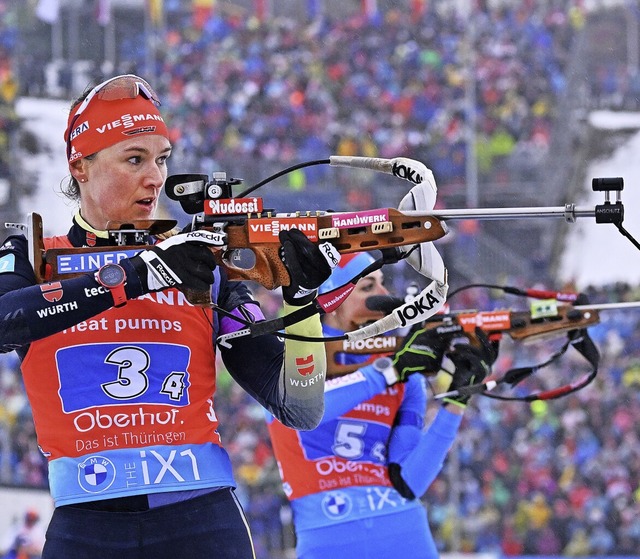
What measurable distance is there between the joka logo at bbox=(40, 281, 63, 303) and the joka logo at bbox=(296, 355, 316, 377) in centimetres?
54

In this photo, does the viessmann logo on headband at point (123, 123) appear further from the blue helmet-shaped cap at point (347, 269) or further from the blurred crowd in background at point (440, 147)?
the blurred crowd in background at point (440, 147)

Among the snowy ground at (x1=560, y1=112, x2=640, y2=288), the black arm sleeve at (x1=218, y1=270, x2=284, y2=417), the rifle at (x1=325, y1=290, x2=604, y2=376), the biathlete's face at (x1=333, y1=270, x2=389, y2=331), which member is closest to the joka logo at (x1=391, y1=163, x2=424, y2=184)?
the black arm sleeve at (x1=218, y1=270, x2=284, y2=417)

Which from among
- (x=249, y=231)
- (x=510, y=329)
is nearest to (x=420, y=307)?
(x=249, y=231)

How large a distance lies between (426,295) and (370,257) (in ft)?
5.66

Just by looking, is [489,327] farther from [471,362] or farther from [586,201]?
[586,201]

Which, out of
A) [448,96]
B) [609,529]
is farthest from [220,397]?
[448,96]

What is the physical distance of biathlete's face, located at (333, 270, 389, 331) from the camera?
4223mm

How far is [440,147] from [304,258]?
11366 millimetres

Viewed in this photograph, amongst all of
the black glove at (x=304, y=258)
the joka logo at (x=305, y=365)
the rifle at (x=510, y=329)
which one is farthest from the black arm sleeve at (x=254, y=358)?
the rifle at (x=510, y=329)

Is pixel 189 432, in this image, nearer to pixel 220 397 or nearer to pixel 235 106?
pixel 220 397

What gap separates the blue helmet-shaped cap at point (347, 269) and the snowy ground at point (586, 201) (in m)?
8.90

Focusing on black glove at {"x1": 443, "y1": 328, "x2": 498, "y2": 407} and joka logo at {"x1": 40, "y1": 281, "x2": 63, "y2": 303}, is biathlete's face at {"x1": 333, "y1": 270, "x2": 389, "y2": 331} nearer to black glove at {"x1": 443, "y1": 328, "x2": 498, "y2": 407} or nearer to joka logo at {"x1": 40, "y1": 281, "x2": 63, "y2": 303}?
black glove at {"x1": 443, "y1": 328, "x2": 498, "y2": 407}

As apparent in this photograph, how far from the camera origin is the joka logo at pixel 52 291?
7.41 feet

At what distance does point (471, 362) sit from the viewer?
4152 millimetres
